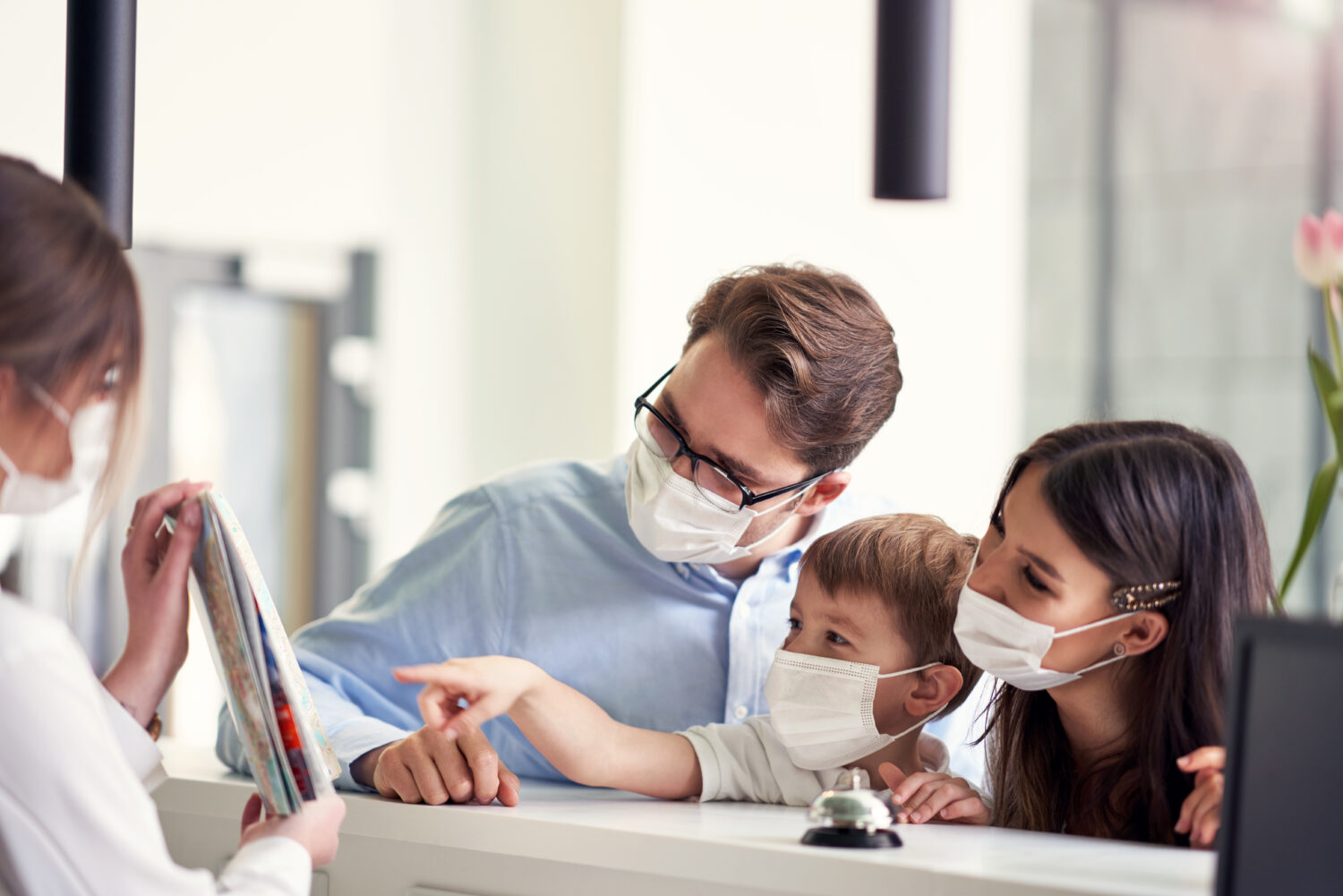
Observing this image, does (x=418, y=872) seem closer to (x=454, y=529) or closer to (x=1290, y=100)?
(x=454, y=529)

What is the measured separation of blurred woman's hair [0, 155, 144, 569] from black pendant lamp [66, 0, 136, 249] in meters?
0.21

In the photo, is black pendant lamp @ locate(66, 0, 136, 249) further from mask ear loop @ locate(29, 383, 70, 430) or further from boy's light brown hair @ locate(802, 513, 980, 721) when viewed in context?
boy's light brown hair @ locate(802, 513, 980, 721)

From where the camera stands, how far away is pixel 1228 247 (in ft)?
14.3

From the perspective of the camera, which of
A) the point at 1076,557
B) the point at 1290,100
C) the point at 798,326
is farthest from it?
the point at 1290,100

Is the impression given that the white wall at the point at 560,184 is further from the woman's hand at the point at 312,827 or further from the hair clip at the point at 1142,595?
the woman's hand at the point at 312,827

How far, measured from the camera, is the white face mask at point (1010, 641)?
1167mm

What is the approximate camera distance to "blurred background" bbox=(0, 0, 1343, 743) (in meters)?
3.80

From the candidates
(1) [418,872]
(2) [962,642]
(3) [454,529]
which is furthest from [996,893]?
(3) [454,529]

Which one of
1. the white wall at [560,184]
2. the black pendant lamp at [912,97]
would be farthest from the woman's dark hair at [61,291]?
the white wall at [560,184]

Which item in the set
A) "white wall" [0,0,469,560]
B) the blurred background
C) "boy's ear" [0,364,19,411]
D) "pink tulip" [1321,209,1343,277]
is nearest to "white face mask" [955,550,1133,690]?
"pink tulip" [1321,209,1343,277]

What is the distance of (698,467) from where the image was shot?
5.13 ft

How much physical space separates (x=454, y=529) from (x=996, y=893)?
3.15ft

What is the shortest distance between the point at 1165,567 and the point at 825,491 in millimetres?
591

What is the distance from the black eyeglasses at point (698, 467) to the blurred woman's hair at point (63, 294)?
0.68 meters
